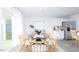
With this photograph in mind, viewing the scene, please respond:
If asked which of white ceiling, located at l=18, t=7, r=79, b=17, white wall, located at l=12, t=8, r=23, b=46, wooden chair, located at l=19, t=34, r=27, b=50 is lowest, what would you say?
wooden chair, located at l=19, t=34, r=27, b=50

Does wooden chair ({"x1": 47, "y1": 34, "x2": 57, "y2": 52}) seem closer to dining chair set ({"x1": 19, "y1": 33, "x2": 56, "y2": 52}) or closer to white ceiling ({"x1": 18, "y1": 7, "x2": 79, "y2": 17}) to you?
dining chair set ({"x1": 19, "y1": 33, "x2": 56, "y2": 52})

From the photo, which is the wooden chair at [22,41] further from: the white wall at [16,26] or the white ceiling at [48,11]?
the white ceiling at [48,11]

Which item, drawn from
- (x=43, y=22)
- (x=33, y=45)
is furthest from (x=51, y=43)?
(x=43, y=22)

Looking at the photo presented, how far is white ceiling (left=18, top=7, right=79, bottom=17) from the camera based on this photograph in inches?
133

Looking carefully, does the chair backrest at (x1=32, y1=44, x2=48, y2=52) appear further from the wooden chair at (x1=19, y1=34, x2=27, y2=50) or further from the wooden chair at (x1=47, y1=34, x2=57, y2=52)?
the wooden chair at (x1=19, y1=34, x2=27, y2=50)

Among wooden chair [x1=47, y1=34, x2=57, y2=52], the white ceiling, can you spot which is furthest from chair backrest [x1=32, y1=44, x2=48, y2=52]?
the white ceiling

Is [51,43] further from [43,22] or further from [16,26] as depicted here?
[16,26]

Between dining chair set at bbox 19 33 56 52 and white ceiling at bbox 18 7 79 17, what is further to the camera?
dining chair set at bbox 19 33 56 52

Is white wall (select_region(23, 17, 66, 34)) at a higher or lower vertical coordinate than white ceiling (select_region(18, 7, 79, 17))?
lower

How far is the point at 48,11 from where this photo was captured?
346cm

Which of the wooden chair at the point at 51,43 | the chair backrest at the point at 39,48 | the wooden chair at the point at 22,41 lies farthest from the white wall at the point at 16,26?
the wooden chair at the point at 51,43

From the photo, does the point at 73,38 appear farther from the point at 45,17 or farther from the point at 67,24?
the point at 45,17
